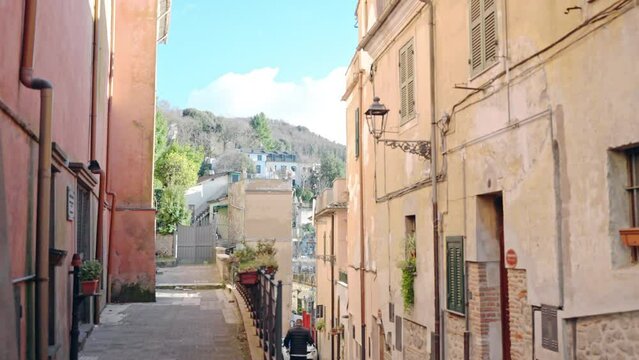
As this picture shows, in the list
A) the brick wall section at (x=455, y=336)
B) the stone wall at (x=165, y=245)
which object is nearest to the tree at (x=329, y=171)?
the stone wall at (x=165, y=245)

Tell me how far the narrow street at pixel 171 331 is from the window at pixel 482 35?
215 inches

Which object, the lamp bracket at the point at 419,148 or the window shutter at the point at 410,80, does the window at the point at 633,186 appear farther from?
the window shutter at the point at 410,80

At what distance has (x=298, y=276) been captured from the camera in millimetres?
53250

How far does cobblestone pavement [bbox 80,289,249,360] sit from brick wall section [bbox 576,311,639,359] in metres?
5.21

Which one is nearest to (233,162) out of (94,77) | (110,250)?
(110,250)

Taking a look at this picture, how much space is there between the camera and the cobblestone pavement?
10.2 m

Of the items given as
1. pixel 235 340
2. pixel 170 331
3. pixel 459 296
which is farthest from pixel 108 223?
pixel 459 296

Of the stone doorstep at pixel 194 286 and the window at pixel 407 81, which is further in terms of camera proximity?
the stone doorstep at pixel 194 286

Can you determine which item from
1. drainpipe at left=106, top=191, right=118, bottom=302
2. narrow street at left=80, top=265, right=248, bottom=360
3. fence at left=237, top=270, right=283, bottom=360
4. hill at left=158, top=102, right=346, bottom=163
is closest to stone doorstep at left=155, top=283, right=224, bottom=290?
narrow street at left=80, top=265, right=248, bottom=360

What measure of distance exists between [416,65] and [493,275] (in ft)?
13.6

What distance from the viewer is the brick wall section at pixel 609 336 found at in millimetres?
5695

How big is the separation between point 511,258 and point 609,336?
2.02 metres

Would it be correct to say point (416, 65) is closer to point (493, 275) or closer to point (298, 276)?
point (493, 275)

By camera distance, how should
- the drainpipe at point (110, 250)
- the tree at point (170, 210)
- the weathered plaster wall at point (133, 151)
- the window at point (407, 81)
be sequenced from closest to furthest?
the window at point (407, 81) < the drainpipe at point (110, 250) < the weathered plaster wall at point (133, 151) < the tree at point (170, 210)
